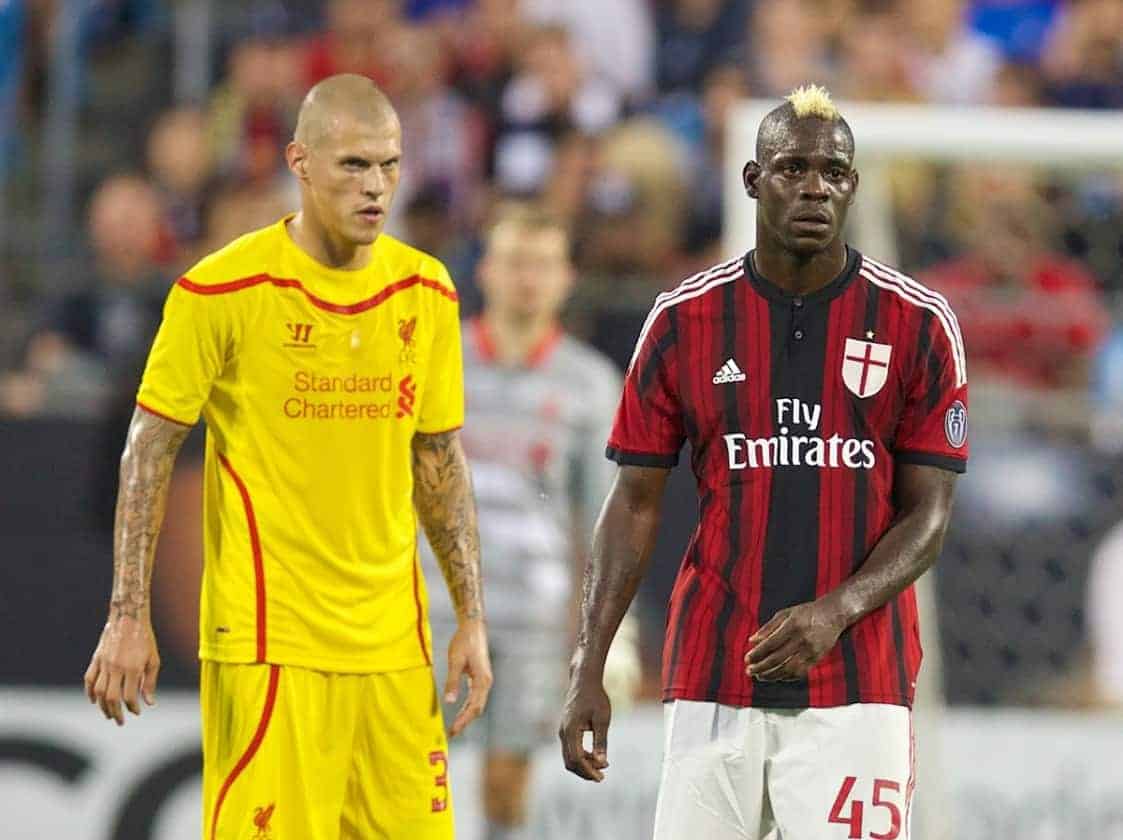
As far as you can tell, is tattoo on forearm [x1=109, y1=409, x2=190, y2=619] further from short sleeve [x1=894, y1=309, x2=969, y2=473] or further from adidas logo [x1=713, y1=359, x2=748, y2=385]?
short sleeve [x1=894, y1=309, x2=969, y2=473]

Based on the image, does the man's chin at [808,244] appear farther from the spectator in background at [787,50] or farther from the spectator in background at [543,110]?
the spectator in background at [787,50]

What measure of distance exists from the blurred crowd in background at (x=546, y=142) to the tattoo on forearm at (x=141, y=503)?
340 cm

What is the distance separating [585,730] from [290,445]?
39.5 inches

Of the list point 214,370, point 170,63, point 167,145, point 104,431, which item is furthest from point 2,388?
point 214,370

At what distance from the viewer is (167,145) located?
9852mm

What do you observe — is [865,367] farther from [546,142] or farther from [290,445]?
[546,142]

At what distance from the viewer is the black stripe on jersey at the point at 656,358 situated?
4.26 m

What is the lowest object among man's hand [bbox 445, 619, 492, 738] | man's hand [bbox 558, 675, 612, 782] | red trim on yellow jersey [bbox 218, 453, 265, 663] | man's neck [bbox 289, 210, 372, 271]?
man's hand [bbox 558, 675, 612, 782]

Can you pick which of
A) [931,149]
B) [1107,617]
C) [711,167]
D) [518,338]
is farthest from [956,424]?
[711,167]

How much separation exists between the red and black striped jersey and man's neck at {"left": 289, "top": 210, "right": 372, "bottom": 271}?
0.89 metres

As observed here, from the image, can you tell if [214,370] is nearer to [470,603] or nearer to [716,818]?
[470,603]

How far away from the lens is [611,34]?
34.0 feet

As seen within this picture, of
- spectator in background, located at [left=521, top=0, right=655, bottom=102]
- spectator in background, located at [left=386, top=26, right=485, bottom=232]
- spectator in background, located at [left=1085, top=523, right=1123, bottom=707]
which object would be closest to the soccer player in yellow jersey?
spectator in background, located at [left=1085, top=523, right=1123, bottom=707]

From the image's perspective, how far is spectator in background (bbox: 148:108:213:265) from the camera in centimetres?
966
